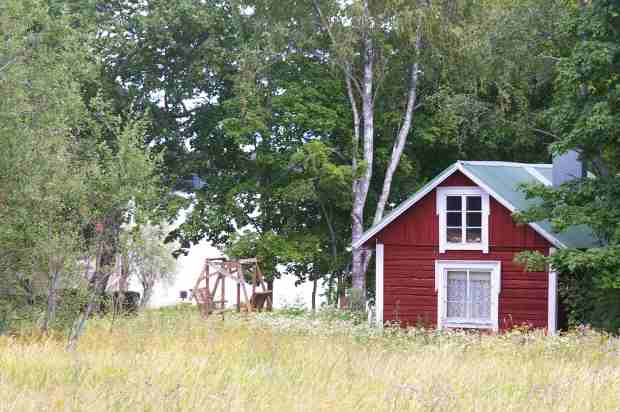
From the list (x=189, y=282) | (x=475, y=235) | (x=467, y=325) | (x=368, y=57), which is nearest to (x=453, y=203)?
(x=475, y=235)

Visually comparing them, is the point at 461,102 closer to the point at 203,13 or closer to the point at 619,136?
the point at 619,136

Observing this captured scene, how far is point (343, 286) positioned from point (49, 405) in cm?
2507

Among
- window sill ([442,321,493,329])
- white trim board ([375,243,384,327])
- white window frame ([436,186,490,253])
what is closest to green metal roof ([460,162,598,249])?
white window frame ([436,186,490,253])

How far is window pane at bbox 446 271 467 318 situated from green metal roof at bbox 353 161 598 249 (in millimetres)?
2267

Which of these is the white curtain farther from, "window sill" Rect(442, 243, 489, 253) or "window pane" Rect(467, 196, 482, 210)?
"window pane" Rect(467, 196, 482, 210)

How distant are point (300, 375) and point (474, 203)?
1556 cm

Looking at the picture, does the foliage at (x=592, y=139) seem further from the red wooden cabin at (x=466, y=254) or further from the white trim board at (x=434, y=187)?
the red wooden cabin at (x=466, y=254)

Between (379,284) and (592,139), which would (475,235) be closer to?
(379,284)

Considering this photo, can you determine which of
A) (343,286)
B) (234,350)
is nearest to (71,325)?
(234,350)

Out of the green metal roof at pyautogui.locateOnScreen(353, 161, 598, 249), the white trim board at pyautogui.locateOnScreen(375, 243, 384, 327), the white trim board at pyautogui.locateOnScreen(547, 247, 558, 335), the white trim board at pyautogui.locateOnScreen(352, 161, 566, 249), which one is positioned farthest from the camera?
the white trim board at pyautogui.locateOnScreen(375, 243, 384, 327)

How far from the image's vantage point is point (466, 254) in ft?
85.1

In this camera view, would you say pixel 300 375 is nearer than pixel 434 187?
Yes

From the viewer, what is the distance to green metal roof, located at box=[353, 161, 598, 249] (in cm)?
2466

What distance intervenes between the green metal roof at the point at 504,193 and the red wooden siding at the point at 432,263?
1.09 feet
